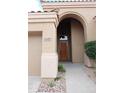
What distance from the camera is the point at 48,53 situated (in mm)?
11570

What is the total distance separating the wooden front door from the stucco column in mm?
12852

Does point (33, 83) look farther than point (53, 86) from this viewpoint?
Yes

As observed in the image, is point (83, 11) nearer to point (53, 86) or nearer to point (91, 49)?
point (91, 49)

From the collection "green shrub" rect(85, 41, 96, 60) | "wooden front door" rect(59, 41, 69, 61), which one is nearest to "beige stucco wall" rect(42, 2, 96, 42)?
"green shrub" rect(85, 41, 96, 60)

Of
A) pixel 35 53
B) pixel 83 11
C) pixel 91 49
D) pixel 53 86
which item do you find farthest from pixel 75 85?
pixel 83 11

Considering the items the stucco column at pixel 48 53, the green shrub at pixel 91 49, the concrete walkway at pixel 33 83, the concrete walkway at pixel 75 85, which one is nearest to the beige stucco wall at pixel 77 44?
the green shrub at pixel 91 49

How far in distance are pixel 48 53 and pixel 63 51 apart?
43.7ft

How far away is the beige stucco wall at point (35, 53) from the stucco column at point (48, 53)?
463 millimetres

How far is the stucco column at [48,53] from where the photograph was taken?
11.4 meters

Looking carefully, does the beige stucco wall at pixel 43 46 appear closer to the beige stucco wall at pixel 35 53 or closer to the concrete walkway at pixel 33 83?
the beige stucco wall at pixel 35 53

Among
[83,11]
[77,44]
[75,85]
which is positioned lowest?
[75,85]
